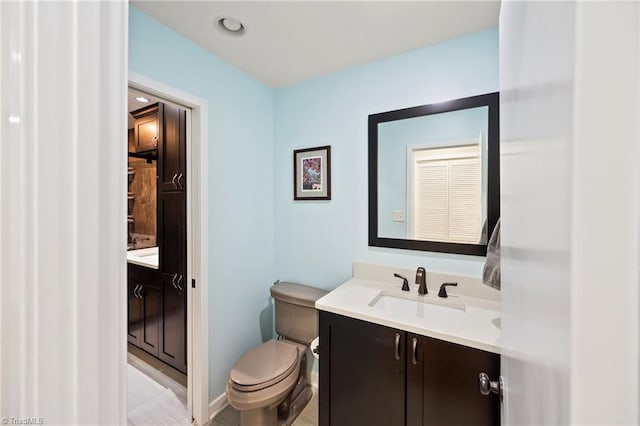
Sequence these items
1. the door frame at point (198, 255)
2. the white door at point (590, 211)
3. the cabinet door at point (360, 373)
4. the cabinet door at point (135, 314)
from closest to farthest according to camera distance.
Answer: the white door at point (590, 211) < the cabinet door at point (360, 373) < the door frame at point (198, 255) < the cabinet door at point (135, 314)

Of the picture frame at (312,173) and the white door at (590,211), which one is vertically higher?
the picture frame at (312,173)

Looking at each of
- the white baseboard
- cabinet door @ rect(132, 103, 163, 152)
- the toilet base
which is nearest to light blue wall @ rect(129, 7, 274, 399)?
the white baseboard

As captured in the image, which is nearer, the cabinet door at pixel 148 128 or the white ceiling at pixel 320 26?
the white ceiling at pixel 320 26

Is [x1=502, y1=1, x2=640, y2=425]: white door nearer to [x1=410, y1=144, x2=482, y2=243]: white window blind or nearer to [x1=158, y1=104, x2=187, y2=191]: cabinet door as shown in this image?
[x1=410, y1=144, x2=482, y2=243]: white window blind

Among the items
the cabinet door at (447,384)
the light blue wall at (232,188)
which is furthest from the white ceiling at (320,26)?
the cabinet door at (447,384)

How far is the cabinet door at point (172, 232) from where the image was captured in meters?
1.87

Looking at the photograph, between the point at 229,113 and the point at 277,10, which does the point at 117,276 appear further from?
the point at 229,113

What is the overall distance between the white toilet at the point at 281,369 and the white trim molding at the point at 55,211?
1.21 meters

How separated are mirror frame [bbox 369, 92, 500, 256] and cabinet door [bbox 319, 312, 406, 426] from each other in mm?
600

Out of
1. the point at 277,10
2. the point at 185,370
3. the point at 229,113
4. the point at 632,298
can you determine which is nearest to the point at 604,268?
the point at 632,298

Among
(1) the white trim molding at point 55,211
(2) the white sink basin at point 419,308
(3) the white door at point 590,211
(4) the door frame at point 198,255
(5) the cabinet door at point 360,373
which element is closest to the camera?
(3) the white door at point 590,211

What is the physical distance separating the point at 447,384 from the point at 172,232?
195 cm

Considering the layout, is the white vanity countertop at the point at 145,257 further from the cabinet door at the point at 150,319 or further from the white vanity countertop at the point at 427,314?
the white vanity countertop at the point at 427,314

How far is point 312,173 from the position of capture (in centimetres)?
195
